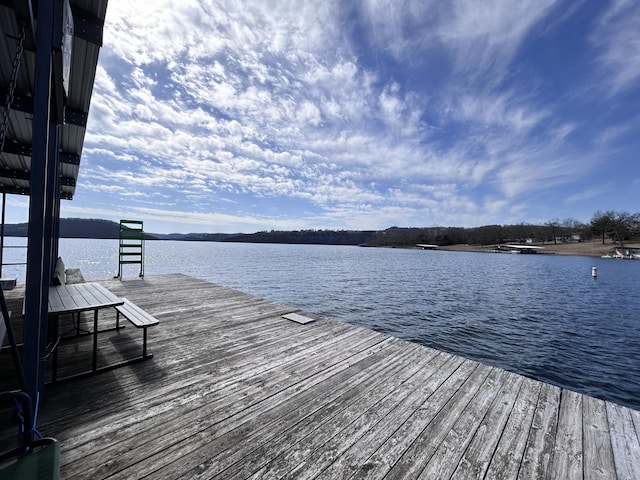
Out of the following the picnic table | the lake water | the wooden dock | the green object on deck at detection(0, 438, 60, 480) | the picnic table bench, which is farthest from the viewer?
the lake water

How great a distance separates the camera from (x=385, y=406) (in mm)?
2674

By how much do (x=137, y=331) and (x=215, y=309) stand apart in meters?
1.58

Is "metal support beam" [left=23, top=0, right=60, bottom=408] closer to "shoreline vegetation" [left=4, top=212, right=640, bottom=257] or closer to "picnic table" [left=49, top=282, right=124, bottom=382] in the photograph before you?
"picnic table" [left=49, top=282, right=124, bottom=382]

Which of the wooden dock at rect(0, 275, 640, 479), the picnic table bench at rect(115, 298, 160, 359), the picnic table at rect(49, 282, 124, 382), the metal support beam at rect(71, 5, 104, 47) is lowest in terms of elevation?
the wooden dock at rect(0, 275, 640, 479)

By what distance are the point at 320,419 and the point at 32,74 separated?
4.92 metres

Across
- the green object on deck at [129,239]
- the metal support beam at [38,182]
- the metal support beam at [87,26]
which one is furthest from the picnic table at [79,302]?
the green object on deck at [129,239]

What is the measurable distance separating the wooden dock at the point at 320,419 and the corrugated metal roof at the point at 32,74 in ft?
10.0

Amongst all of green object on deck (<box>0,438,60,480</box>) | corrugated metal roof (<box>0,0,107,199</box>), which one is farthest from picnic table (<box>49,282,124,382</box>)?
corrugated metal roof (<box>0,0,107,199</box>)

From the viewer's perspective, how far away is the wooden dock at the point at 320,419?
6.41 ft

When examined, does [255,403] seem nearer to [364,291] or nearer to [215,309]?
[215,309]

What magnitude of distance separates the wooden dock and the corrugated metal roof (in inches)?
120

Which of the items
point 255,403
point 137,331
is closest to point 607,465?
point 255,403

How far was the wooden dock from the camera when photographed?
195 centimetres

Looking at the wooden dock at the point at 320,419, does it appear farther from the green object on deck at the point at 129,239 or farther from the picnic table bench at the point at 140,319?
the green object on deck at the point at 129,239
